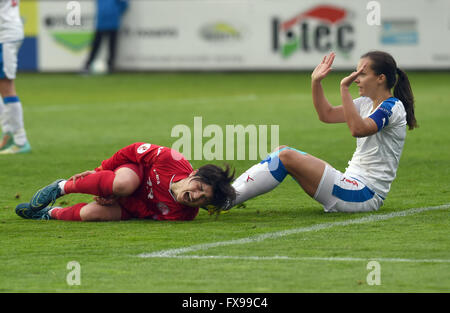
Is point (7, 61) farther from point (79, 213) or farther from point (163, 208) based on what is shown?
point (163, 208)

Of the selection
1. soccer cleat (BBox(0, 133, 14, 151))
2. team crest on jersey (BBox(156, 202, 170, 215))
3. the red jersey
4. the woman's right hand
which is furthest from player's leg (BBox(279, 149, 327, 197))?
soccer cleat (BBox(0, 133, 14, 151))

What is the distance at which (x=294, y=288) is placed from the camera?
5.08m

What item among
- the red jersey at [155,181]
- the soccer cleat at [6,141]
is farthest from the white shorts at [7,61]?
the red jersey at [155,181]

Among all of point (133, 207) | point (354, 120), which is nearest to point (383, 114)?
point (354, 120)

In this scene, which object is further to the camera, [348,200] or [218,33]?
[218,33]

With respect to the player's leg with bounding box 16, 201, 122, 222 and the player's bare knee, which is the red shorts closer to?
the player's leg with bounding box 16, 201, 122, 222

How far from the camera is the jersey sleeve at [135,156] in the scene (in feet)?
23.0

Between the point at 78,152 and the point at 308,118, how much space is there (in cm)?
509

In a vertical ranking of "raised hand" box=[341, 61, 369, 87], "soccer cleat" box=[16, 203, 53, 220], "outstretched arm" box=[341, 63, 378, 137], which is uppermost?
"raised hand" box=[341, 61, 369, 87]

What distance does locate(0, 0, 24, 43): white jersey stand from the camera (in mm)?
11602

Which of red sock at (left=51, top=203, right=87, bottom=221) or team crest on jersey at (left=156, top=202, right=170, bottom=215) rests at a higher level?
team crest on jersey at (left=156, top=202, right=170, bottom=215)
